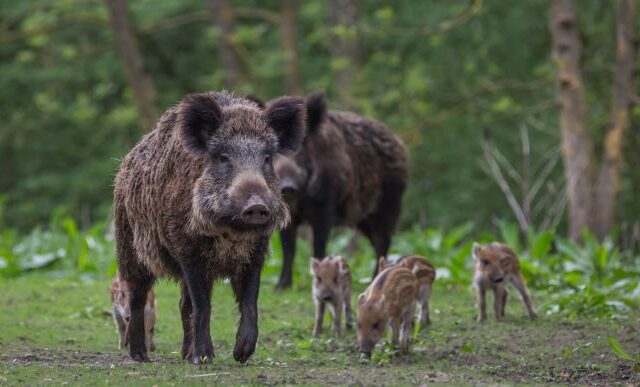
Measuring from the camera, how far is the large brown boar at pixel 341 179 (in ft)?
45.6

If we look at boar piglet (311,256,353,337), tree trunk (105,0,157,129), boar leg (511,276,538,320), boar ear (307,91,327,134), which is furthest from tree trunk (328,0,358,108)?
boar piglet (311,256,353,337)

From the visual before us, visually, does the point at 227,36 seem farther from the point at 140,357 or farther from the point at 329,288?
the point at 140,357

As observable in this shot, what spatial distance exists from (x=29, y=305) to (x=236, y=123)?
580 centimetres

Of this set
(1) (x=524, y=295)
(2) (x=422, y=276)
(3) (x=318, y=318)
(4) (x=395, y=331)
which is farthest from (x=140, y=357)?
(1) (x=524, y=295)

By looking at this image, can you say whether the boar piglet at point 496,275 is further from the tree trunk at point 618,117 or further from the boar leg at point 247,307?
the tree trunk at point 618,117

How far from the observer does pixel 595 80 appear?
24.7m

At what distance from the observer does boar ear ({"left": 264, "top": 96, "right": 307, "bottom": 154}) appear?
8992mm

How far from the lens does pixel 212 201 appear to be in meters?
8.27

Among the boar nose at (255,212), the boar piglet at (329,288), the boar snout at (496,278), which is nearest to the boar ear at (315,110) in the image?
the boar piglet at (329,288)

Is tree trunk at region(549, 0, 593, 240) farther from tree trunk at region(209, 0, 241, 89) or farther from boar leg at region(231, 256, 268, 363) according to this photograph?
boar leg at region(231, 256, 268, 363)

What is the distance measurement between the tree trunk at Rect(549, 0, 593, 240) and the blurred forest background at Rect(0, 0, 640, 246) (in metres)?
0.02

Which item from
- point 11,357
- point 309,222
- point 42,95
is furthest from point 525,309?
point 42,95

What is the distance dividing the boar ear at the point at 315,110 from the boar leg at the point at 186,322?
15.6 ft

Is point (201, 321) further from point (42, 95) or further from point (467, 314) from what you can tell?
point (42, 95)
